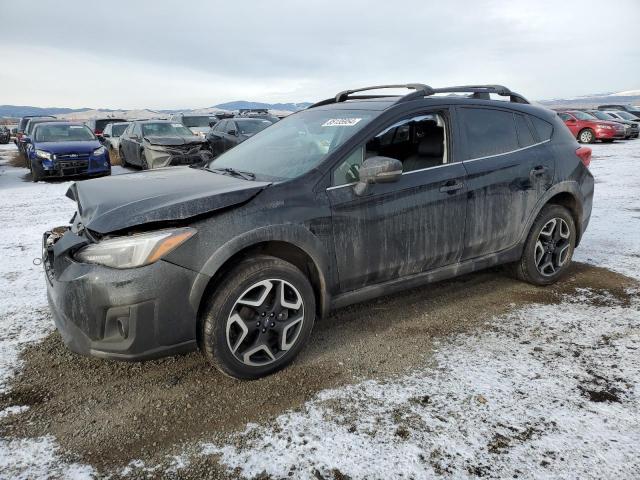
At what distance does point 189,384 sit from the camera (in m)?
2.70

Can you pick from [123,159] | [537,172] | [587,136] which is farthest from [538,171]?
[587,136]

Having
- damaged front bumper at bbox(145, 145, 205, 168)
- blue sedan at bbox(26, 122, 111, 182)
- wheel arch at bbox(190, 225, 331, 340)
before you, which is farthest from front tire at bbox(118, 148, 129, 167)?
wheel arch at bbox(190, 225, 331, 340)

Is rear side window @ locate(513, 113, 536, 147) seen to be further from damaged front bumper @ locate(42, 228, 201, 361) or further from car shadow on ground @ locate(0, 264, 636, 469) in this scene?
damaged front bumper @ locate(42, 228, 201, 361)

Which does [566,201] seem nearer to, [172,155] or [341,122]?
[341,122]

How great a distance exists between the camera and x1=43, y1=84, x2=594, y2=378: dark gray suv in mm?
2365

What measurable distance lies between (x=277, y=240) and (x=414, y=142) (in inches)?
56.5

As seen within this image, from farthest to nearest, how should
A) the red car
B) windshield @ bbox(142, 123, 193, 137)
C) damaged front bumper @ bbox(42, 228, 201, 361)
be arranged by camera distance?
the red car, windshield @ bbox(142, 123, 193, 137), damaged front bumper @ bbox(42, 228, 201, 361)

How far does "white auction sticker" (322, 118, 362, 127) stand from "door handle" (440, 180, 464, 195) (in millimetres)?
768

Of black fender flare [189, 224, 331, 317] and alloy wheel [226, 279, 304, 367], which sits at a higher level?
black fender flare [189, 224, 331, 317]

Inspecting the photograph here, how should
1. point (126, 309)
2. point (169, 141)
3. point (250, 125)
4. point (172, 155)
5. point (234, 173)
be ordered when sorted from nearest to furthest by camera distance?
point (126, 309) < point (234, 173) < point (172, 155) < point (169, 141) < point (250, 125)

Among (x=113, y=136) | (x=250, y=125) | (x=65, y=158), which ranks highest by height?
(x=250, y=125)

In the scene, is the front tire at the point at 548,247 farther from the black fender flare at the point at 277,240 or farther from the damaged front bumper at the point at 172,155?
the damaged front bumper at the point at 172,155

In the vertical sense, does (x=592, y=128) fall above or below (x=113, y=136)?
above

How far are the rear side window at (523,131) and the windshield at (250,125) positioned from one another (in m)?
10.4
